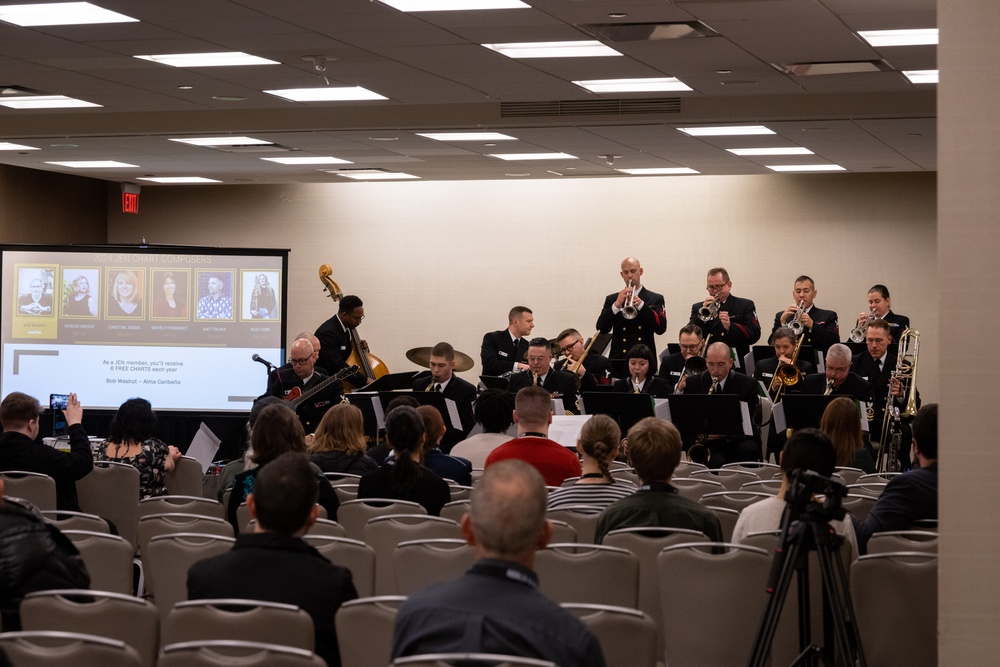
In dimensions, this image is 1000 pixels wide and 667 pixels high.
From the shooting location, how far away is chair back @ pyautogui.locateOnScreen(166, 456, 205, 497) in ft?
22.9

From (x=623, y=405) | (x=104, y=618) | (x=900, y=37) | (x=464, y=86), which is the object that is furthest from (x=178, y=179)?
(x=104, y=618)

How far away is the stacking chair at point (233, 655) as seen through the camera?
8.98 ft

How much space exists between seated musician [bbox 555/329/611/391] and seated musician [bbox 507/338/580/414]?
2.34 ft

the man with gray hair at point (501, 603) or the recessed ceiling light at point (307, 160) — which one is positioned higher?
the recessed ceiling light at point (307, 160)

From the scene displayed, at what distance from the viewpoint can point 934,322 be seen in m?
14.8

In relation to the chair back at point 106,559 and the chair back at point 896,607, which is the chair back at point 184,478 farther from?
the chair back at point 896,607

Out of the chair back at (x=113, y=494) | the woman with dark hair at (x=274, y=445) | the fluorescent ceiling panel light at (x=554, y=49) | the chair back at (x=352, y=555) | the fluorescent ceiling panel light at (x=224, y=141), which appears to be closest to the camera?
the chair back at (x=352, y=555)

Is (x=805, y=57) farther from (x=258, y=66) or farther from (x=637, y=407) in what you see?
(x=258, y=66)

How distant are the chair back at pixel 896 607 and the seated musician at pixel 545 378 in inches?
220

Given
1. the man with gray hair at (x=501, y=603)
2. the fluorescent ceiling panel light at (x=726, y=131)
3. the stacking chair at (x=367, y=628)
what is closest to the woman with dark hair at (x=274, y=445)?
the stacking chair at (x=367, y=628)

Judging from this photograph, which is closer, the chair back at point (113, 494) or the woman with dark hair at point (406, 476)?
the woman with dark hair at point (406, 476)

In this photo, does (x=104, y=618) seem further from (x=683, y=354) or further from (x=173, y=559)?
(x=683, y=354)

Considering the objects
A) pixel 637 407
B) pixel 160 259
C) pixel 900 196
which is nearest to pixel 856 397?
pixel 637 407

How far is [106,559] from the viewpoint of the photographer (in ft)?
14.9
